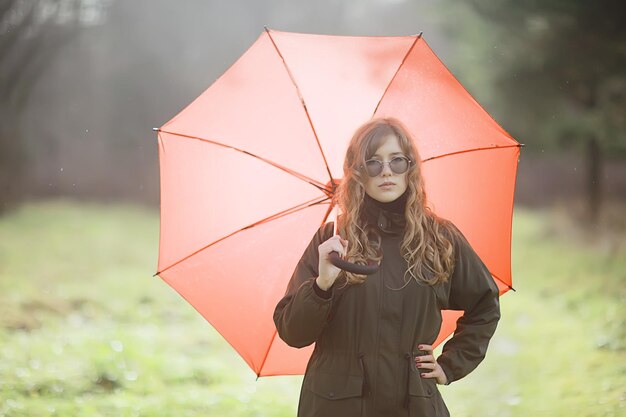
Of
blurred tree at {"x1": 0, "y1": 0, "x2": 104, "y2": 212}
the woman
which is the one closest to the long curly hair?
the woman

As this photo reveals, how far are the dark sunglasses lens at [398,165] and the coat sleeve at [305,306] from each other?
0.32 meters

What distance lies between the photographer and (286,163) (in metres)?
3.02

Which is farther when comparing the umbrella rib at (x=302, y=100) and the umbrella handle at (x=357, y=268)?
the umbrella rib at (x=302, y=100)

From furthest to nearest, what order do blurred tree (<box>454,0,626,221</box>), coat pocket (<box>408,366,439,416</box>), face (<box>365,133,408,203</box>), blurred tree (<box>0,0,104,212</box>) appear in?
blurred tree (<box>0,0,104,212</box>) < blurred tree (<box>454,0,626,221</box>) < face (<box>365,133,408,203</box>) < coat pocket (<box>408,366,439,416</box>)

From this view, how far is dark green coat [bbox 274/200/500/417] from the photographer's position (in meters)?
2.34

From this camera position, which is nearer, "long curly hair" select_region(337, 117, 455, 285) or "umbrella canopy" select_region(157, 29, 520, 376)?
"long curly hair" select_region(337, 117, 455, 285)

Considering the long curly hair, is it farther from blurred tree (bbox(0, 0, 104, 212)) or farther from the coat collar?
blurred tree (bbox(0, 0, 104, 212))

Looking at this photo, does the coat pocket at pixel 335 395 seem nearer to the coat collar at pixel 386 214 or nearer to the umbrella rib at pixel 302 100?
the coat collar at pixel 386 214

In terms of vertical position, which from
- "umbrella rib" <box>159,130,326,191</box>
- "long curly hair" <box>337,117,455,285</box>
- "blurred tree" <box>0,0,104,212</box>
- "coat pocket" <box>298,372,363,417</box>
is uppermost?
"blurred tree" <box>0,0,104,212</box>

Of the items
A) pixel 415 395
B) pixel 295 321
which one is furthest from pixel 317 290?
pixel 415 395

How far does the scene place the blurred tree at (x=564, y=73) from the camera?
34.1 feet

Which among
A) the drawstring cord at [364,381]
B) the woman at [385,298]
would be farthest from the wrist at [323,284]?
the drawstring cord at [364,381]

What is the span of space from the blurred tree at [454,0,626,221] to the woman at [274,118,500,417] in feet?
27.2

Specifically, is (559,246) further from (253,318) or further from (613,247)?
(253,318)
